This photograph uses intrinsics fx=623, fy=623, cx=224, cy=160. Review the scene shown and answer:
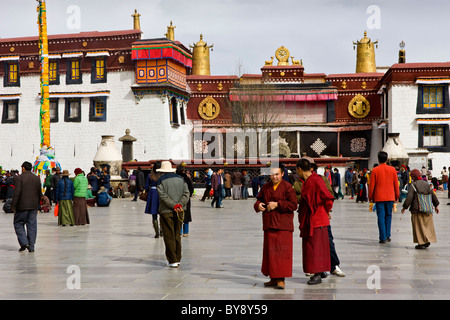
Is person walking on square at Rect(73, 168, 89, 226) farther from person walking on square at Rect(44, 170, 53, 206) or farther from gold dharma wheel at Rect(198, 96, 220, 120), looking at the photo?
gold dharma wheel at Rect(198, 96, 220, 120)

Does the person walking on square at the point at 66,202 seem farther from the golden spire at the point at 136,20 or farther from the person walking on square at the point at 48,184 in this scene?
the golden spire at the point at 136,20

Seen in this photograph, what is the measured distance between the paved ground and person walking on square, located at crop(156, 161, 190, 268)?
1.03 ft

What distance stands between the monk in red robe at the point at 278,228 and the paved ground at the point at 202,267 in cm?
27

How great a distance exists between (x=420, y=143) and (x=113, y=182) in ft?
66.0

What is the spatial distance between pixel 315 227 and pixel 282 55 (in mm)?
42159

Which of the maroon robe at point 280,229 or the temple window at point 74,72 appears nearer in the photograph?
the maroon robe at point 280,229

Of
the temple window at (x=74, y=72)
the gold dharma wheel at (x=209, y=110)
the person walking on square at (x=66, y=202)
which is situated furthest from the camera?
the gold dharma wheel at (x=209, y=110)

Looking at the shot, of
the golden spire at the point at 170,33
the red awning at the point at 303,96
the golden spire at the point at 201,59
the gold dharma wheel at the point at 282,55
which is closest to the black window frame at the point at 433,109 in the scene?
the red awning at the point at 303,96

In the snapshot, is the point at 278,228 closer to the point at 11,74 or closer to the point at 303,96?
the point at 303,96

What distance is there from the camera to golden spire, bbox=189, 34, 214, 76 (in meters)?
50.2

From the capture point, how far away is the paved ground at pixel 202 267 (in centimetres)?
741

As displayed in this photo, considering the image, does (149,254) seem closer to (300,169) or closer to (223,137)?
(300,169)

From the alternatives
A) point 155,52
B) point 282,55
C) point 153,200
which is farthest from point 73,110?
point 153,200

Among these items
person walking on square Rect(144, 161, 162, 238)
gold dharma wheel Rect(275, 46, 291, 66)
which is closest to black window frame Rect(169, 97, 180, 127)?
gold dharma wheel Rect(275, 46, 291, 66)
